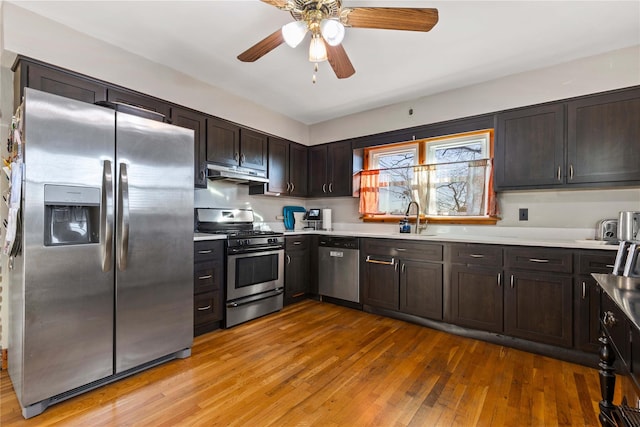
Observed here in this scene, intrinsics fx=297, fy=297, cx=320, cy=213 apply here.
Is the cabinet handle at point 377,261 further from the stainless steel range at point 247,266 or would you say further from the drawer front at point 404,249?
the stainless steel range at point 247,266

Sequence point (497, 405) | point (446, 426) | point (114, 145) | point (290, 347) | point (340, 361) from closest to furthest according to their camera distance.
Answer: point (446, 426) → point (497, 405) → point (114, 145) → point (340, 361) → point (290, 347)

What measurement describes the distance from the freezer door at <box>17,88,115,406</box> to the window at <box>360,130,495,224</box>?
308cm

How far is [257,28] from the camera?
2367 mm

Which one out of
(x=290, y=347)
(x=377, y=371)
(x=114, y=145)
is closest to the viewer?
(x=114, y=145)

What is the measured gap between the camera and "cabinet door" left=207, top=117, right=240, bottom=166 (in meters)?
3.33

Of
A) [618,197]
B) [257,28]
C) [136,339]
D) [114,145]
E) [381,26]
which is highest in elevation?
[257,28]

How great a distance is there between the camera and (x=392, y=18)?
176 centimetres

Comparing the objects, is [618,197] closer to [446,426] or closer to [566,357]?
[566,357]

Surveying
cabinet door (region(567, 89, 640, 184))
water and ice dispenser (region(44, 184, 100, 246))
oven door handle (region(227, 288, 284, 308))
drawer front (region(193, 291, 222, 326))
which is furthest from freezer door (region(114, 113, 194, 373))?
cabinet door (region(567, 89, 640, 184))

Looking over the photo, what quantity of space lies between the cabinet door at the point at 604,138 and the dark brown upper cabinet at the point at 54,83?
416cm

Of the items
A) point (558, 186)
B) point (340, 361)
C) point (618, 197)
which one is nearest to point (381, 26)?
point (558, 186)

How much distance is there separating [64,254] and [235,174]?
1860 mm

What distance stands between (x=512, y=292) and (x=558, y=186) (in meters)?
1.08

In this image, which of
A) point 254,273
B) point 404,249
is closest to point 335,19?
point 404,249
